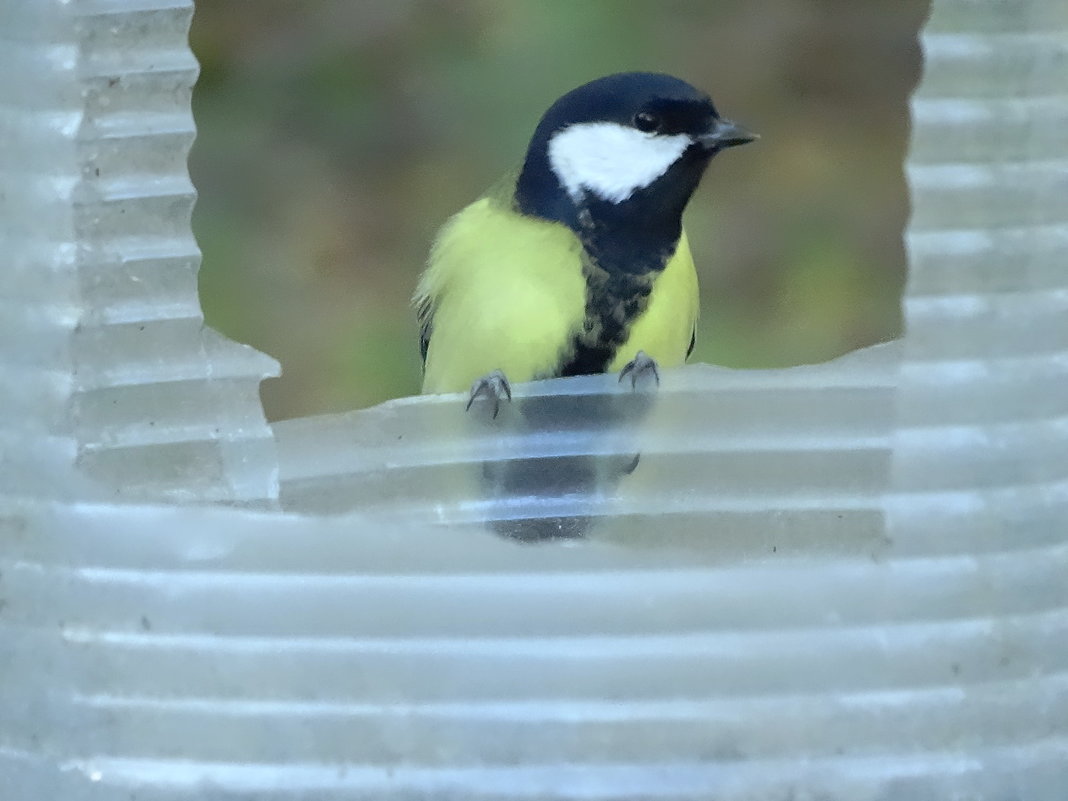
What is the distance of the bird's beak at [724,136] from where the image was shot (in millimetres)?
880

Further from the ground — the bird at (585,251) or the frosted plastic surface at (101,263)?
the frosted plastic surface at (101,263)

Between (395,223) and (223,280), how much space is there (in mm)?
197

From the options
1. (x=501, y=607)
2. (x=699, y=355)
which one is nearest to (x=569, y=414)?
(x=501, y=607)

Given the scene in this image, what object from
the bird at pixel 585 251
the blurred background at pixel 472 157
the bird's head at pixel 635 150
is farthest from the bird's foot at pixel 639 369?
the blurred background at pixel 472 157

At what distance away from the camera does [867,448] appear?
56 cm

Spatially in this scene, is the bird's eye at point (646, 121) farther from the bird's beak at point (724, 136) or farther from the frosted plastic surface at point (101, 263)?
the frosted plastic surface at point (101, 263)

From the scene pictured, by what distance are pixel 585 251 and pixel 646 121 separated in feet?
0.38

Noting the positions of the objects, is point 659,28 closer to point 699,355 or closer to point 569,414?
point 699,355

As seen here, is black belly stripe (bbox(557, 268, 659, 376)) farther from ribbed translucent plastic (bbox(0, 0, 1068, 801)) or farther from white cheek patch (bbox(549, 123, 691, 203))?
ribbed translucent plastic (bbox(0, 0, 1068, 801))

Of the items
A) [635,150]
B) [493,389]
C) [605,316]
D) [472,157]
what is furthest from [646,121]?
[472,157]

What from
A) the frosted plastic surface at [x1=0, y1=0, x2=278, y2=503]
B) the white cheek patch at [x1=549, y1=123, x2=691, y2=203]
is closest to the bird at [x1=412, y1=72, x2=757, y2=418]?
the white cheek patch at [x1=549, y1=123, x2=691, y2=203]

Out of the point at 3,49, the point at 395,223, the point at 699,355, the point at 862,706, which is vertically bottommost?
the point at 699,355

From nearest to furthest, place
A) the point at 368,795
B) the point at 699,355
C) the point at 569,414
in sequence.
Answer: the point at 368,795
the point at 569,414
the point at 699,355

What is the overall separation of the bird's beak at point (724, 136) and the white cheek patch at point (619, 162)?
15mm
